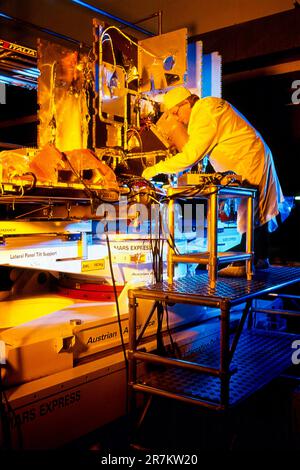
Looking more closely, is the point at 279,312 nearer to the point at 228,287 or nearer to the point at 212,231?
the point at 228,287

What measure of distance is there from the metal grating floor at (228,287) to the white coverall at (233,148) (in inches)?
17.2

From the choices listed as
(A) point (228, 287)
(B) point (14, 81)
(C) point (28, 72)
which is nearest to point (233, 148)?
(A) point (228, 287)

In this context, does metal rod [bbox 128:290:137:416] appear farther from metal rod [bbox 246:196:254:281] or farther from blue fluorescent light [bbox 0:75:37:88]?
blue fluorescent light [bbox 0:75:37:88]

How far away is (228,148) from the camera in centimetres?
328

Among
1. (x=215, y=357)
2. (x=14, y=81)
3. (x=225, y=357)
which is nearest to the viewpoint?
(x=225, y=357)

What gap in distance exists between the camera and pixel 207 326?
3.88 metres

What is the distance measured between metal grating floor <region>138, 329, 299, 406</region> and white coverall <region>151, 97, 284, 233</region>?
0.95 meters

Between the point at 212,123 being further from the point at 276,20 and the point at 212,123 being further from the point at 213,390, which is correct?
the point at 276,20

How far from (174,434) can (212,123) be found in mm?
2112

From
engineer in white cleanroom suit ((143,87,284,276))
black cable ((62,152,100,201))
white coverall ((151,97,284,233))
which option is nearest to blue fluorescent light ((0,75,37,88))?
black cable ((62,152,100,201))

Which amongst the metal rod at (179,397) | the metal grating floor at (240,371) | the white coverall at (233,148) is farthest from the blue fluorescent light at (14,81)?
the metal rod at (179,397)

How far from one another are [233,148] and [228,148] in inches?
1.4

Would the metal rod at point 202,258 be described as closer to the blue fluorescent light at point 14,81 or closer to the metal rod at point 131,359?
the metal rod at point 131,359
